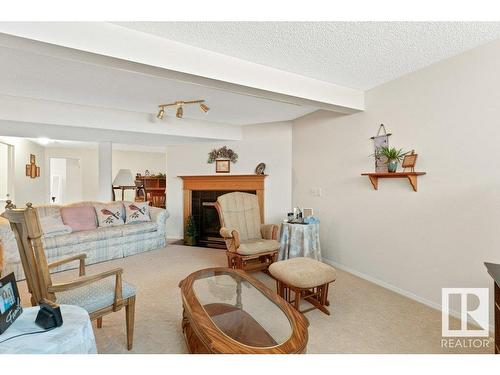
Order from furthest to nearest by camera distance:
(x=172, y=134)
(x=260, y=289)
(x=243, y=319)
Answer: (x=172, y=134), (x=260, y=289), (x=243, y=319)

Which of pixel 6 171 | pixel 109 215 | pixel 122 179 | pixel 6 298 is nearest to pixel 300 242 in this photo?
pixel 6 298

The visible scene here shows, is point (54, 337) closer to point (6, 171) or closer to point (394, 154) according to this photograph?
point (394, 154)

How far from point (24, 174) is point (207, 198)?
170 inches

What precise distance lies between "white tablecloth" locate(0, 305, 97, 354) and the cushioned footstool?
4.91 feet

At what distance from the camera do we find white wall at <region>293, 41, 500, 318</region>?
6.79ft

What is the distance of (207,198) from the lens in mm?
5348

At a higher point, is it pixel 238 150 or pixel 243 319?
pixel 238 150

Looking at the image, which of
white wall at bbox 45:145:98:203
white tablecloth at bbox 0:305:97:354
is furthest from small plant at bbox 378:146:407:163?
white wall at bbox 45:145:98:203

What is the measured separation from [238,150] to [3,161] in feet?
15.5

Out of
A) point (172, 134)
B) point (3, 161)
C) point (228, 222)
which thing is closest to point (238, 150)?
point (172, 134)

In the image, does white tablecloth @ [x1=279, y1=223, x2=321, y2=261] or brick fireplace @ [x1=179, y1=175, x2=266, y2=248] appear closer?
white tablecloth @ [x1=279, y1=223, x2=321, y2=261]

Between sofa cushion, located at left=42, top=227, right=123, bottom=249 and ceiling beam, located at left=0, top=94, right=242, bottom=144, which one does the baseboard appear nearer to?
ceiling beam, located at left=0, top=94, right=242, bottom=144
